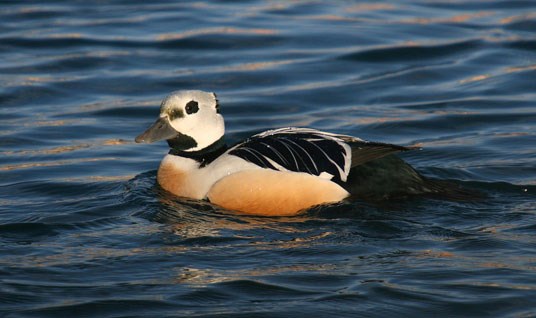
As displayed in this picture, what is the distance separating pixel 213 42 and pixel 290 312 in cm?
951

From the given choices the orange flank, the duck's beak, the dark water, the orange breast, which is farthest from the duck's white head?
the orange flank

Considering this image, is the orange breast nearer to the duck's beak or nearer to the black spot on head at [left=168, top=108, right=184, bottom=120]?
the duck's beak

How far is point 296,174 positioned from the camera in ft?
28.8

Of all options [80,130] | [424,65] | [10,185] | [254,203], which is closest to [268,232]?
[254,203]

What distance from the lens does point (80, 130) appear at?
11992mm

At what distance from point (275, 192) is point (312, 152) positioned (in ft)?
1.37

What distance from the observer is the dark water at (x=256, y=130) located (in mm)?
7090

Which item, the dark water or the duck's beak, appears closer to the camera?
the dark water

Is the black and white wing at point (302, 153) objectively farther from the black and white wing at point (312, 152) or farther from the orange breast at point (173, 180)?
the orange breast at point (173, 180)

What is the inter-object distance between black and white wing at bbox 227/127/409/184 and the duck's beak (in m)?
0.55

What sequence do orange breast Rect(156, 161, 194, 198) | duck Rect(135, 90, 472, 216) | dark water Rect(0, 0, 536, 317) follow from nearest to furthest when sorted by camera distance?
dark water Rect(0, 0, 536, 317) < duck Rect(135, 90, 472, 216) < orange breast Rect(156, 161, 194, 198)

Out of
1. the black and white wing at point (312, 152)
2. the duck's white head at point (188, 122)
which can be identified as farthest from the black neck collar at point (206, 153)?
the black and white wing at point (312, 152)

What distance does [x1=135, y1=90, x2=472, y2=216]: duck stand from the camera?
8.70 metres

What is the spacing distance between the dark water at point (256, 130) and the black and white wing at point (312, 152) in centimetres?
31
